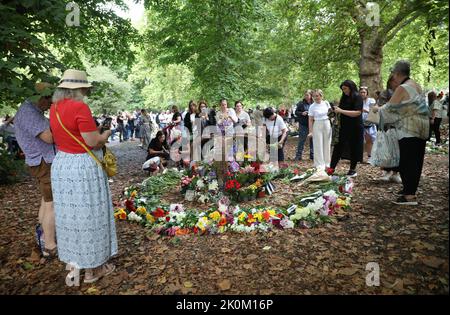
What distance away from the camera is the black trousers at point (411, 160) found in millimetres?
4461

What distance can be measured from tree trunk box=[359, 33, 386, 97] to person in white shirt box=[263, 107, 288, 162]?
5.47 meters

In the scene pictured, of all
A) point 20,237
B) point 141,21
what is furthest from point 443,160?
point 141,21

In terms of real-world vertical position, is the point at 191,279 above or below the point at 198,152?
below

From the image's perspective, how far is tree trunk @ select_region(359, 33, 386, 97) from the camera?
12.0m

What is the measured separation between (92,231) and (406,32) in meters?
16.3

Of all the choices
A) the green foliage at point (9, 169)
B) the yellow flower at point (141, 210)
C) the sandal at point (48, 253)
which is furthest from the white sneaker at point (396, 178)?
the green foliage at point (9, 169)

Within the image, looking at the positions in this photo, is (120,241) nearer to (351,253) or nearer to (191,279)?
(191,279)

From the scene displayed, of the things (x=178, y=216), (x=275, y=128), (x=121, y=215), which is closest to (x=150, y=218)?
(x=178, y=216)

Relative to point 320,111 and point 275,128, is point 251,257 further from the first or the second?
point 275,128

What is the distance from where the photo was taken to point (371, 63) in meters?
12.2

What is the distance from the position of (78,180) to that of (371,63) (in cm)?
1234

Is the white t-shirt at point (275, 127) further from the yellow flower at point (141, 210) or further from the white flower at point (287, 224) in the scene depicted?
the yellow flower at point (141, 210)

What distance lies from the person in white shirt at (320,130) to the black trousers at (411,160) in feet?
7.34

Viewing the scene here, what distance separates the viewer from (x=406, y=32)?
14.4 m
